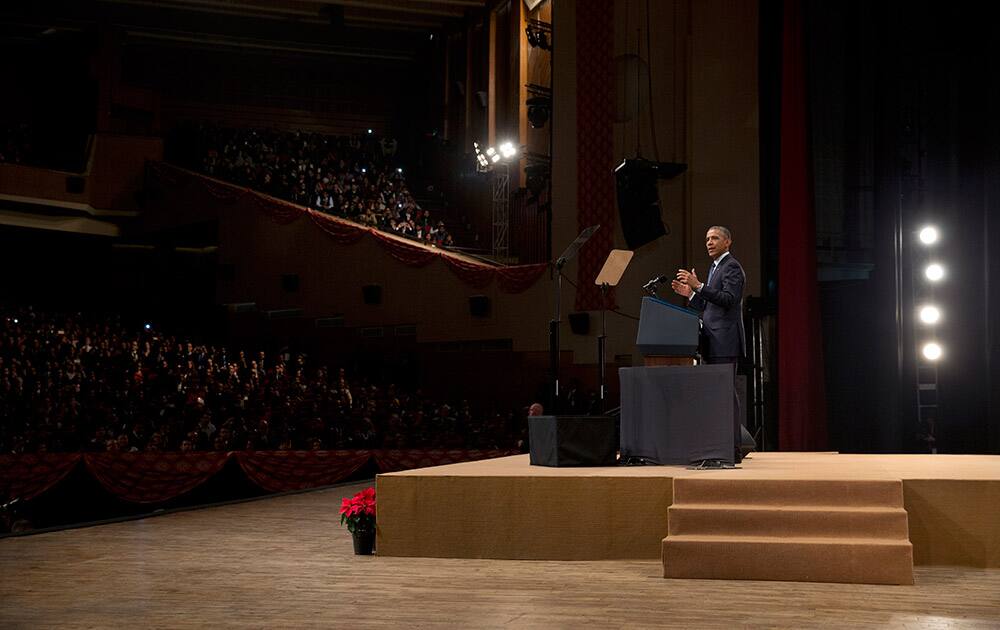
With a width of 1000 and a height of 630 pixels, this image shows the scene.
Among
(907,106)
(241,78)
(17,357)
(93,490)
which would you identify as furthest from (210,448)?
(241,78)

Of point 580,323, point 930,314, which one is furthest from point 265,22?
point 930,314

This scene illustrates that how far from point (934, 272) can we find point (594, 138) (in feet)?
15.8

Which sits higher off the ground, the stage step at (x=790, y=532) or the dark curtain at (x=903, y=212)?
the dark curtain at (x=903, y=212)

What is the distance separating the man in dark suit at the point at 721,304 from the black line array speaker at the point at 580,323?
21.9ft

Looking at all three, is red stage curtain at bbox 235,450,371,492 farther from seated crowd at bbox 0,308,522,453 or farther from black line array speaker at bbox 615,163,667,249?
black line array speaker at bbox 615,163,667,249

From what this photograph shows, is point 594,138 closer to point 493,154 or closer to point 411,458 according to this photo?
point 493,154

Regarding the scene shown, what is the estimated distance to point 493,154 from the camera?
51.7 feet

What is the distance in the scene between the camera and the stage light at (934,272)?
757 centimetres

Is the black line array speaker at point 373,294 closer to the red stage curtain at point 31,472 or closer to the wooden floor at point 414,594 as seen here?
the red stage curtain at point 31,472

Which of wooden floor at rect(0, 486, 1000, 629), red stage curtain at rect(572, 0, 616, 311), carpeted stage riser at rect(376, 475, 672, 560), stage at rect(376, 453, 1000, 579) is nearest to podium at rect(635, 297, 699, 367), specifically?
stage at rect(376, 453, 1000, 579)

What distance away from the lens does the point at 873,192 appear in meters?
8.89

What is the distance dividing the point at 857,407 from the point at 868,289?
1.03 metres

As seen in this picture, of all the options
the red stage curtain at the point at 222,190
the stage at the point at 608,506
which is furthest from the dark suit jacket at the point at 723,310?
the red stage curtain at the point at 222,190

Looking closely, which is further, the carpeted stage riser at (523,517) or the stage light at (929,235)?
the stage light at (929,235)
